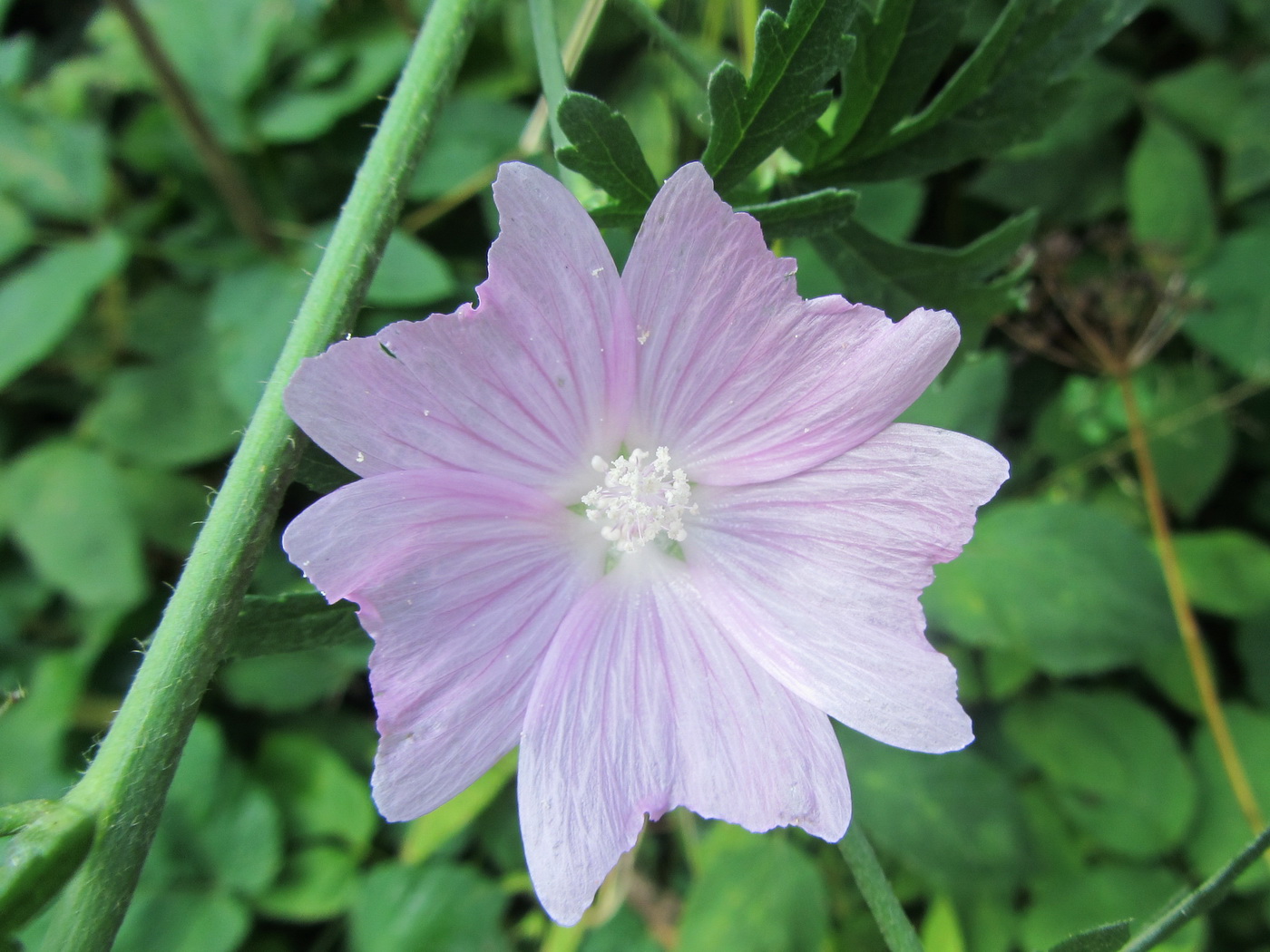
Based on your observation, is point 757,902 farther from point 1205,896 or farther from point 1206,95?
point 1206,95

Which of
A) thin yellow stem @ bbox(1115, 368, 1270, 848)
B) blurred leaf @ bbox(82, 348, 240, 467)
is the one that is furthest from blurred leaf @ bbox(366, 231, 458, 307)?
thin yellow stem @ bbox(1115, 368, 1270, 848)

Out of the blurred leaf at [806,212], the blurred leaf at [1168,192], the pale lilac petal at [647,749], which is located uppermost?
the blurred leaf at [806,212]

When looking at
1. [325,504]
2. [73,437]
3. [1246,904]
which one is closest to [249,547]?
[325,504]

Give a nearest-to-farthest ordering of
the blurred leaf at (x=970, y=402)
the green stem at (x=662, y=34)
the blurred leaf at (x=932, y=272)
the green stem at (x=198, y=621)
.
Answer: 1. the green stem at (x=198, y=621)
2. the green stem at (x=662, y=34)
3. the blurred leaf at (x=932, y=272)
4. the blurred leaf at (x=970, y=402)

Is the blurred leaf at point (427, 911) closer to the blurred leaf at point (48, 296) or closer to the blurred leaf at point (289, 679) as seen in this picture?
the blurred leaf at point (289, 679)

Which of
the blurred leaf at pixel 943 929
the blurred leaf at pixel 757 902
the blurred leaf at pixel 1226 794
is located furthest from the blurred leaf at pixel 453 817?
the blurred leaf at pixel 1226 794

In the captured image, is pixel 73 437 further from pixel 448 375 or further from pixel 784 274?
pixel 784 274

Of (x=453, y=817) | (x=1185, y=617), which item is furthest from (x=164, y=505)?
(x=1185, y=617)
